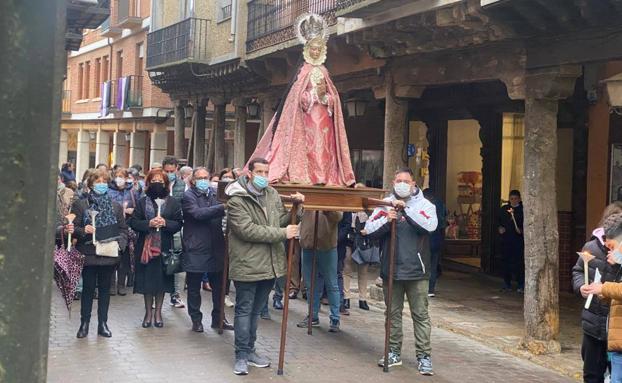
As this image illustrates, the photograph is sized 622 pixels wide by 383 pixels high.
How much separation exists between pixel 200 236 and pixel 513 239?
621 cm

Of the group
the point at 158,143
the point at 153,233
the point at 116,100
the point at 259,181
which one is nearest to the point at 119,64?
the point at 116,100

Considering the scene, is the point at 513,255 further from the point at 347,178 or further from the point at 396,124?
the point at 347,178

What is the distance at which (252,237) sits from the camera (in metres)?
7.17

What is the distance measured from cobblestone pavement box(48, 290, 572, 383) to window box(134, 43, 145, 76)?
20.1 m

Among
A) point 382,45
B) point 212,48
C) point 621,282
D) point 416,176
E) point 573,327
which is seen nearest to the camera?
point 621,282

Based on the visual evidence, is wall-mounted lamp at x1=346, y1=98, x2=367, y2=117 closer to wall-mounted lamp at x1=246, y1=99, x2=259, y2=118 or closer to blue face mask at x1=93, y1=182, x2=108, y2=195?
wall-mounted lamp at x1=246, y1=99, x2=259, y2=118

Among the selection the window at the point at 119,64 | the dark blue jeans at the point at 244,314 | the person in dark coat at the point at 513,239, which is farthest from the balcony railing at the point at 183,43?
the dark blue jeans at the point at 244,314

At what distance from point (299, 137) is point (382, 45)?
4.29m

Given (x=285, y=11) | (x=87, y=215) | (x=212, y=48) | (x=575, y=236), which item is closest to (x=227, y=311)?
(x=87, y=215)

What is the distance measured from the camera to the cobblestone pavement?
7.29 metres

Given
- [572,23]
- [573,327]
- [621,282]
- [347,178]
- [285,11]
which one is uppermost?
[285,11]

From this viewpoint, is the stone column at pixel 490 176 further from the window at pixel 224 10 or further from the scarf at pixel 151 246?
the scarf at pixel 151 246

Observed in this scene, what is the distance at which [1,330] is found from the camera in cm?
183

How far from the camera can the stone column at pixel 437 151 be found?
1677 cm
